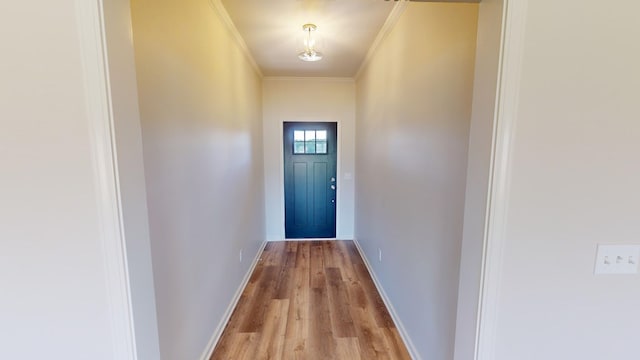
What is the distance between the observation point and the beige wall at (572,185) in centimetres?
89

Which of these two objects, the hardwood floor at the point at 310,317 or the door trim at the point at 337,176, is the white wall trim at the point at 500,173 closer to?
the hardwood floor at the point at 310,317

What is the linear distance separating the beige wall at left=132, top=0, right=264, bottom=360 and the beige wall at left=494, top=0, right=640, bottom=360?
4.82 feet

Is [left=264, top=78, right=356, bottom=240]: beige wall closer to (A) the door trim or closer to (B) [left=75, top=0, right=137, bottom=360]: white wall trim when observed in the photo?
(A) the door trim

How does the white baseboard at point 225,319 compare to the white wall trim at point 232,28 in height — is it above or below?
below

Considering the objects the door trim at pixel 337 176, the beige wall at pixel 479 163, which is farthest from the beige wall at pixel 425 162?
the door trim at pixel 337 176

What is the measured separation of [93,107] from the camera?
0.76 meters

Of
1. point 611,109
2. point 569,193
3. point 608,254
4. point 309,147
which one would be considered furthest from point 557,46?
point 309,147

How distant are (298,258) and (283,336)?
1722 millimetres

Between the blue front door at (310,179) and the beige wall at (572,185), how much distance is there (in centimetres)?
383

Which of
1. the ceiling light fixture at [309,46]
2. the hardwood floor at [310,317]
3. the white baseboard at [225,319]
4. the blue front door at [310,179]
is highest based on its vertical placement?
the ceiling light fixture at [309,46]

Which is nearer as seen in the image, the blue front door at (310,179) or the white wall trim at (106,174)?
the white wall trim at (106,174)

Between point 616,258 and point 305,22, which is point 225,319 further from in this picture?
point 305,22

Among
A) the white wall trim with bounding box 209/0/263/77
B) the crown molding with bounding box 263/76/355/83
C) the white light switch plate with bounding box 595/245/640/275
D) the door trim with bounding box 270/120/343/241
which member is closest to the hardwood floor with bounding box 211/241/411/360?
the door trim with bounding box 270/120/343/241

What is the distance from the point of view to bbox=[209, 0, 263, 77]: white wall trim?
85.4 inches
